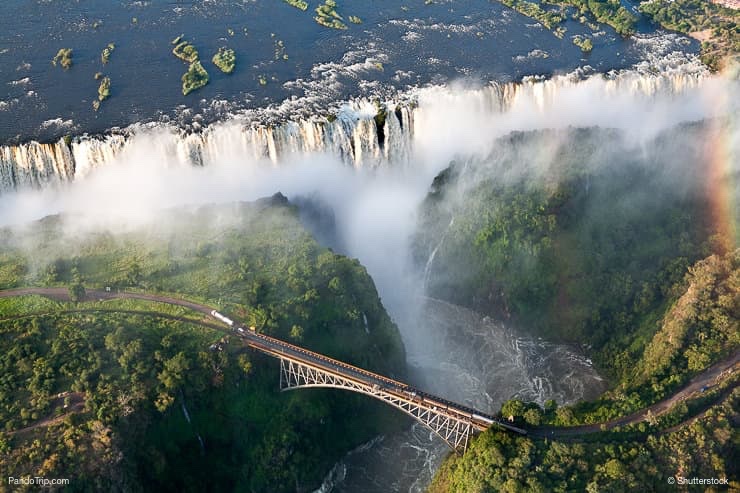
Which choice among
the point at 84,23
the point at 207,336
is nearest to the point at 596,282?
the point at 207,336

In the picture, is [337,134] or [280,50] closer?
[337,134]

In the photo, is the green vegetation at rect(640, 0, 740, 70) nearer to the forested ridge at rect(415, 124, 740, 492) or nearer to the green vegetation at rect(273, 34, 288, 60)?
the forested ridge at rect(415, 124, 740, 492)

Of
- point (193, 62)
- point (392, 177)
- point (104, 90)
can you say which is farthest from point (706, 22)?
point (104, 90)

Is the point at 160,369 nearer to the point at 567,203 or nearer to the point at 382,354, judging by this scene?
the point at 382,354

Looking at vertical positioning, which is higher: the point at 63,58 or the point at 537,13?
the point at 537,13

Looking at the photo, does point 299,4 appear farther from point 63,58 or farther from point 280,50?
point 63,58

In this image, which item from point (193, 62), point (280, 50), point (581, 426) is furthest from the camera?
point (280, 50)
